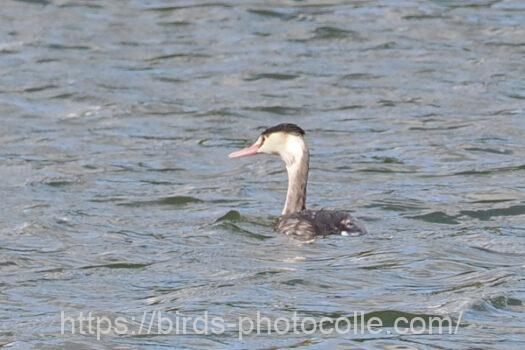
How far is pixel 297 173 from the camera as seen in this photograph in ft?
46.0

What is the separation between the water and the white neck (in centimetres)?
38

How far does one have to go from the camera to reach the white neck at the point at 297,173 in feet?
45.9

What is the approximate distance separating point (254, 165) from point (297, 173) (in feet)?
9.61

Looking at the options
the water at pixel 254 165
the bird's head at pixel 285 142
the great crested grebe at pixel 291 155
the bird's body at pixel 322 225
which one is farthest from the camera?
the bird's head at pixel 285 142

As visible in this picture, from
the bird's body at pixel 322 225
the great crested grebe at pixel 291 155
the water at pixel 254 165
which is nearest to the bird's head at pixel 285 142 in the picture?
the great crested grebe at pixel 291 155

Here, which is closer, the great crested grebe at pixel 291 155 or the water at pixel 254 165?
the water at pixel 254 165

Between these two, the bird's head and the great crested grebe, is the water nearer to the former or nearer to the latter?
the great crested grebe

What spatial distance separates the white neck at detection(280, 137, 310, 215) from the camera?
1398 centimetres

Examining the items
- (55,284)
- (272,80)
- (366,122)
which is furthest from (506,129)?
(55,284)

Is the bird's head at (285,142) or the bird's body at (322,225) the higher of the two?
the bird's head at (285,142)

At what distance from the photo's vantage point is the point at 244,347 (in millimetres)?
10109

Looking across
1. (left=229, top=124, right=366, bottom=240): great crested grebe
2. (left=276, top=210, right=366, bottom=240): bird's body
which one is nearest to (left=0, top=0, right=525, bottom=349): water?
(left=276, top=210, right=366, bottom=240): bird's body

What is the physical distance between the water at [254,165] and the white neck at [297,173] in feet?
1.26

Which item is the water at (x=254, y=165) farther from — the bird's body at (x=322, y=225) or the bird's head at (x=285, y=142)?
the bird's head at (x=285, y=142)
